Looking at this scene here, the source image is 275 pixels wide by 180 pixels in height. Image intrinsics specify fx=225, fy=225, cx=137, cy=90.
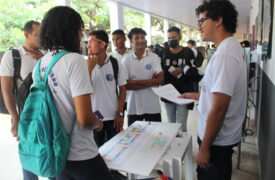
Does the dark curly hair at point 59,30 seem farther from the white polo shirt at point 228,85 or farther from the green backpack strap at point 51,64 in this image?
the white polo shirt at point 228,85

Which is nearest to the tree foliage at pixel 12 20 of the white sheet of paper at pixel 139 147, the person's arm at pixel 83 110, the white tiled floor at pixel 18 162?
the white tiled floor at pixel 18 162

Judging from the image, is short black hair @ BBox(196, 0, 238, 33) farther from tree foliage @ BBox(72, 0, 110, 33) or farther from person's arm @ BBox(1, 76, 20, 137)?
tree foliage @ BBox(72, 0, 110, 33)

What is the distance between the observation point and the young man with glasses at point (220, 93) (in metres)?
1.06

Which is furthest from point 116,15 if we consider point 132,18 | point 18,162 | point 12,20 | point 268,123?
point 268,123

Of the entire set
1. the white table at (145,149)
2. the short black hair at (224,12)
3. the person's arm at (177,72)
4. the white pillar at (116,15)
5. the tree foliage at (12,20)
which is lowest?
the white table at (145,149)

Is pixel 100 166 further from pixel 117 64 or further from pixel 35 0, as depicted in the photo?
pixel 35 0

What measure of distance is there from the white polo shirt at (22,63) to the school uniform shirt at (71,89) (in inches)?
31.1

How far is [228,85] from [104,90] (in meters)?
1.01

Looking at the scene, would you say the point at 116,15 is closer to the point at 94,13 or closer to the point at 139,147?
the point at 94,13

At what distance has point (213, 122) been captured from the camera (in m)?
1.10

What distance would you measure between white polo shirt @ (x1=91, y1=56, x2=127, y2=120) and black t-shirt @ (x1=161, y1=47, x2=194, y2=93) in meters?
0.87

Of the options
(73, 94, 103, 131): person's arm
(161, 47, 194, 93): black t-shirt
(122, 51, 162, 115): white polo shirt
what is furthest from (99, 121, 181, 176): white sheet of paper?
(161, 47, 194, 93): black t-shirt

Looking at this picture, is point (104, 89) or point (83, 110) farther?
point (104, 89)

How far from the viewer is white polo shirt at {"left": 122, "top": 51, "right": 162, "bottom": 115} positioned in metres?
2.24
